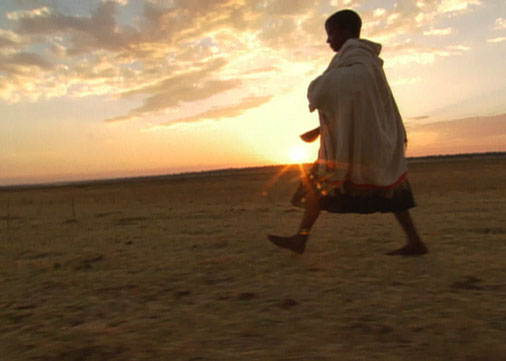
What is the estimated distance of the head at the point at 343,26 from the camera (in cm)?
327

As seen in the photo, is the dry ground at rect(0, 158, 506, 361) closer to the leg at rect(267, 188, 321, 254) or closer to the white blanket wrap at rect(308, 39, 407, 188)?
the leg at rect(267, 188, 321, 254)

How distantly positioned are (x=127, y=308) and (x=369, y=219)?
4.31 m

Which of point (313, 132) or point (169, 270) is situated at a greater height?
point (313, 132)

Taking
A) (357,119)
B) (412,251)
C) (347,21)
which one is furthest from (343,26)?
(412,251)

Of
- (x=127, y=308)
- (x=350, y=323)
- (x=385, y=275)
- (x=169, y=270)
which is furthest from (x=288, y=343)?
(x=169, y=270)

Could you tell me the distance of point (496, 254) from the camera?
3225 mm

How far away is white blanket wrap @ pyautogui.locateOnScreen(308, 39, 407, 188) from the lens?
3.02 meters

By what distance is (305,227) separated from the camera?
3.35 meters

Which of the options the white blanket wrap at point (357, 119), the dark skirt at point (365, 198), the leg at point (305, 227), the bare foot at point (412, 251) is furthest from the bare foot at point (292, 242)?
the bare foot at point (412, 251)

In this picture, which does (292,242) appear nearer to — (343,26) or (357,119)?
(357,119)

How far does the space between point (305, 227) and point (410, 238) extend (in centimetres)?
83

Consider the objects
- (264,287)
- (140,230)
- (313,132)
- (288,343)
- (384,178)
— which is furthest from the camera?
(140,230)

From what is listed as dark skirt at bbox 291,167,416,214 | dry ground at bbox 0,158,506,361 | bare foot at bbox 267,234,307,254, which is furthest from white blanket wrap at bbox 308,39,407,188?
→ dry ground at bbox 0,158,506,361

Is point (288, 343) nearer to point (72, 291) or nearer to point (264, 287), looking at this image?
point (264, 287)
